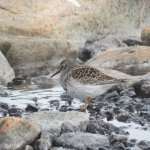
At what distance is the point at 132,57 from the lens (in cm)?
1333

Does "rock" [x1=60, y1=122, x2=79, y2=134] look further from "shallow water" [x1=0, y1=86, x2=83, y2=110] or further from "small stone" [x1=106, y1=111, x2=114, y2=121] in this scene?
"shallow water" [x1=0, y1=86, x2=83, y2=110]

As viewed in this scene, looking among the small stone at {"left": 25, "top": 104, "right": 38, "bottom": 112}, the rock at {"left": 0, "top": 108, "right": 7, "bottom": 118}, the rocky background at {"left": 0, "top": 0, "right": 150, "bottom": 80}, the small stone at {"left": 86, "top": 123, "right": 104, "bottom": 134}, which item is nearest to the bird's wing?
the small stone at {"left": 25, "top": 104, "right": 38, "bottom": 112}

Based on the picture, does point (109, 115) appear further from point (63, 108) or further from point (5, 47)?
point (5, 47)

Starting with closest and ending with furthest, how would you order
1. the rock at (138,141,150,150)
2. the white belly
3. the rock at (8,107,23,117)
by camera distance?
1. the rock at (138,141,150,150)
2. the rock at (8,107,23,117)
3. the white belly

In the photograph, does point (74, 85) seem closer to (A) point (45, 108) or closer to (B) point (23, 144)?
(A) point (45, 108)

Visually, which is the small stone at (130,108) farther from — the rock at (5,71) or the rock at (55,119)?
the rock at (5,71)

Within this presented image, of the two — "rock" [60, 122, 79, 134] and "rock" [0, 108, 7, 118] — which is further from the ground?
"rock" [60, 122, 79, 134]

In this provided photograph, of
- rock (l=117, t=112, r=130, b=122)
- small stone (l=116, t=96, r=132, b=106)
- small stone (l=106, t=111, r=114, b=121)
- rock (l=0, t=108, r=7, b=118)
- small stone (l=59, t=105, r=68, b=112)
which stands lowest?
small stone (l=59, t=105, r=68, b=112)

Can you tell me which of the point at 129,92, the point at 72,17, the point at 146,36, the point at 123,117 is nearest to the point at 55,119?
the point at 123,117

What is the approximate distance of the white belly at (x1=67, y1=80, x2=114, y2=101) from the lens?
933 cm

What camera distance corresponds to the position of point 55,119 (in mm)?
7734

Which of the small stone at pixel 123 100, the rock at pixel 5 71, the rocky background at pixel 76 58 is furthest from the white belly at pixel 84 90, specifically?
the rock at pixel 5 71

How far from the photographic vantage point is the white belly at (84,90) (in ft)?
30.6

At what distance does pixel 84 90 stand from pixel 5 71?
4081 millimetres
